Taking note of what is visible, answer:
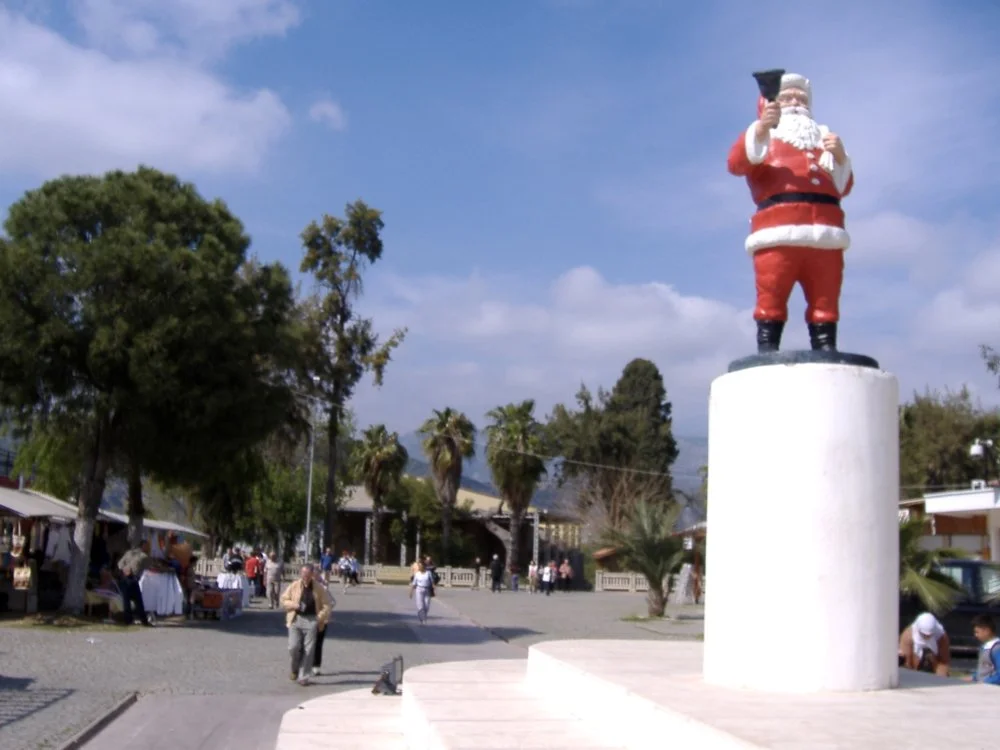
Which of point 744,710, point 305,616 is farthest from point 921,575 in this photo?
point 744,710

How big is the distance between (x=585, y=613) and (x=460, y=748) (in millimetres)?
24558

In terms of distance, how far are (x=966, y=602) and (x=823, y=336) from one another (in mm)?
11078

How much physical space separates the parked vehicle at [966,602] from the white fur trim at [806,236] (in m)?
10.3

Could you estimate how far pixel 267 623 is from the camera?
77.3 feet

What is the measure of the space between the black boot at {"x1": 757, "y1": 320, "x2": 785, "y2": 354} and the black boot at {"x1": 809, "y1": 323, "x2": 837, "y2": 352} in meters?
0.25

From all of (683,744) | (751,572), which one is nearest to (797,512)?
(751,572)

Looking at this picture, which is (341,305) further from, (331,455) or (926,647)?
(926,647)

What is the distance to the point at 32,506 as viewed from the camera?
23.2m

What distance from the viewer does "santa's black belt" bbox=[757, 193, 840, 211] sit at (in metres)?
8.84

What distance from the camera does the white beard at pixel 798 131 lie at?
9.02m

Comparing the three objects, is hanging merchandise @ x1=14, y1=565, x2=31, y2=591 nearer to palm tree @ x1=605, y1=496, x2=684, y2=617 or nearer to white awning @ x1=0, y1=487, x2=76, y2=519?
white awning @ x1=0, y1=487, x2=76, y2=519

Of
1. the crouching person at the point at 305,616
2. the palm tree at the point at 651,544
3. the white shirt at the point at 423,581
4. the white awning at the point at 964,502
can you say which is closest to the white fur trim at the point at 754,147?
the crouching person at the point at 305,616

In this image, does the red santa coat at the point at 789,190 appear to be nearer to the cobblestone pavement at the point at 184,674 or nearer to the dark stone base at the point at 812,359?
the dark stone base at the point at 812,359

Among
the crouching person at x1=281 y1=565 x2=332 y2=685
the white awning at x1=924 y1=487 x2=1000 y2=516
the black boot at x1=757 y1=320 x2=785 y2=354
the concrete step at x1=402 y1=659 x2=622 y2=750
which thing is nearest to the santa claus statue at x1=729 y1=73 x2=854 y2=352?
the black boot at x1=757 y1=320 x2=785 y2=354
